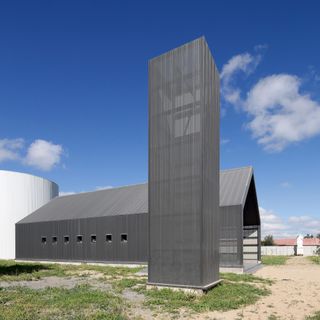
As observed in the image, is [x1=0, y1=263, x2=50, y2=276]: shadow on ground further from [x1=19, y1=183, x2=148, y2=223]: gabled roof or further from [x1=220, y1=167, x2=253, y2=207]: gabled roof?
[x1=220, y1=167, x2=253, y2=207]: gabled roof

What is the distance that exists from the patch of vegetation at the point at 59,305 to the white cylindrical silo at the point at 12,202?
125 ft

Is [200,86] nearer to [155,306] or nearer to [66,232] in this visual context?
[155,306]

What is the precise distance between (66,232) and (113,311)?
1086 inches

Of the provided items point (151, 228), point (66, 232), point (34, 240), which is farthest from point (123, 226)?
point (151, 228)

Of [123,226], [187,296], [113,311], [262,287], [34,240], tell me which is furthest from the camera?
[34,240]

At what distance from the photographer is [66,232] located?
124ft

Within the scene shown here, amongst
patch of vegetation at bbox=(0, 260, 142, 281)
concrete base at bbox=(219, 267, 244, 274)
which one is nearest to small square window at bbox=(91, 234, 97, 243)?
patch of vegetation at bbox=(0, 260, 142, 281)

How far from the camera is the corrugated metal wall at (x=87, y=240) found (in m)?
31.6

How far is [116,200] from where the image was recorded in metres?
37.2

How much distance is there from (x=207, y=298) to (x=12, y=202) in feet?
145

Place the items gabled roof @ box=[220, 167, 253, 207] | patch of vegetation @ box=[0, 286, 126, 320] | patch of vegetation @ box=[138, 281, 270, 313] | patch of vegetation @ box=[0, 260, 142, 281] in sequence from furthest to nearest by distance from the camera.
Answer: gabled roof @ box=[220, 167, 253, 207] → patch of vegetation @ box=[0, 260, 142, 281] → patch of vegetation @ box=[138, 281, 270, 313] → patch of vegetation @ box=[0, 286, 126, 320]

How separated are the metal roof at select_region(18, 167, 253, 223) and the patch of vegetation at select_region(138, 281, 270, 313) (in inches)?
429

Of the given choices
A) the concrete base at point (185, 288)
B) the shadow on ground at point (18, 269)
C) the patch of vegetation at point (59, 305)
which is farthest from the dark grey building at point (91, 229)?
the patch of vegetation at point (59, 305)

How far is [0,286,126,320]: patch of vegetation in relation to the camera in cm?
1082
